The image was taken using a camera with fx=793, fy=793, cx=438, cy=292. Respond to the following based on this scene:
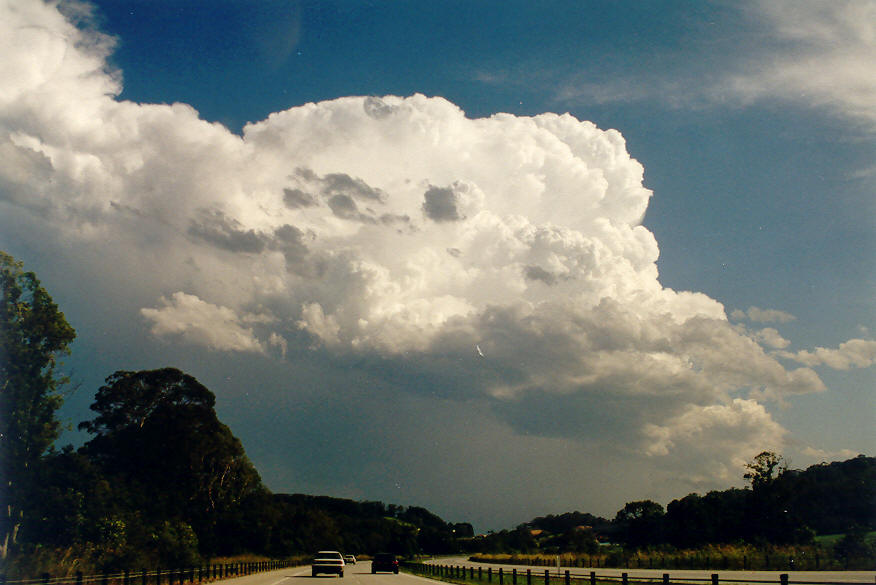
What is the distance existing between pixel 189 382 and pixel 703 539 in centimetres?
6478

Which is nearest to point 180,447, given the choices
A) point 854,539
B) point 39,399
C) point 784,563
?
point 39,399

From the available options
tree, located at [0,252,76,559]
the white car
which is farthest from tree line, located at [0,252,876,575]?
the white car

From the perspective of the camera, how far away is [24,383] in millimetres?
48844

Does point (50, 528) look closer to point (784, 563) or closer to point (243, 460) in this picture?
point (243, 460)

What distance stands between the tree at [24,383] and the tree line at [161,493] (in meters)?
0.07

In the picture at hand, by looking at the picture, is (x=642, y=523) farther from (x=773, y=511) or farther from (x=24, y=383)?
(x=24, y=383)

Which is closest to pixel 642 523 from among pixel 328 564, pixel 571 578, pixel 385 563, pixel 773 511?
pixel 773 511

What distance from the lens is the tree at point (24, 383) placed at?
47.5 meters

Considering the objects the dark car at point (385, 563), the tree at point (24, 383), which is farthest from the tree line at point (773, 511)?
the tree at point (24, 383)

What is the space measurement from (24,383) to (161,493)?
3105 cm

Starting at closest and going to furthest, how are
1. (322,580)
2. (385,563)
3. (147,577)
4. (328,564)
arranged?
(147,577) → (322,580) → (328,564) → (385,563)

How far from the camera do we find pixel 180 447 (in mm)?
78375

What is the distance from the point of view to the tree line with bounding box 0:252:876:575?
47938mm

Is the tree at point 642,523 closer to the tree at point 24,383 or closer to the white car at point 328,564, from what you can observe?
the white car at point 328,564
